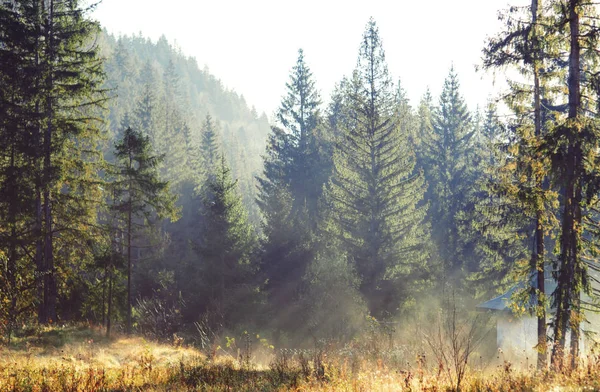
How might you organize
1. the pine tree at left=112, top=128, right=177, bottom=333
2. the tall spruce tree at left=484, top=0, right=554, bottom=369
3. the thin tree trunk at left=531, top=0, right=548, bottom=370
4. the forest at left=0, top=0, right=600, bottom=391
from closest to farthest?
the forest at left=0, top=0, right=600, bottom=391 < the tall spruce tree at left=484, top=0, right=554, bottom=369 < the thin tree trunk at left=531, top=0, right=548, bottom=370 < the pine tree at left=112, top=128, right=177, bottom=333

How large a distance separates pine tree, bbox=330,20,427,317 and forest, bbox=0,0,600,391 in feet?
0.36

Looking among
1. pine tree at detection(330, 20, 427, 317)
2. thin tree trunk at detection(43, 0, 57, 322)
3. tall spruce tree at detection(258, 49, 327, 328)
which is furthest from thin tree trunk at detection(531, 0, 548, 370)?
tall spruce tree at detection(258, 49, 327, 328)

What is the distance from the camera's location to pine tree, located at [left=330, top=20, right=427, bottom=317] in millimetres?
28625

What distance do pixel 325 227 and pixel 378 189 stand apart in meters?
4.88

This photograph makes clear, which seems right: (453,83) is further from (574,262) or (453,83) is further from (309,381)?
(309,381)

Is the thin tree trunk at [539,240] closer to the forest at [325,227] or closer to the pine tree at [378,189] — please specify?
the forest at [325,227]

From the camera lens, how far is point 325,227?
3145 cm

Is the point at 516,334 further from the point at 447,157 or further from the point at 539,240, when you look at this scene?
the point at 447,157

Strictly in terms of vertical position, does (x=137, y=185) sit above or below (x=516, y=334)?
above

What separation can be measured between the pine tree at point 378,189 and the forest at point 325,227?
0.36 ft

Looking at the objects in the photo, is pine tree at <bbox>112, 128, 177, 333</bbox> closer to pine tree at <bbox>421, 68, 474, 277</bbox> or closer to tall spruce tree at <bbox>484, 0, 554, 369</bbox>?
tall spruce tree at <bbox>484, 0, 554, 369</bbox>

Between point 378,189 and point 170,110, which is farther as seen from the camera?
point 170,110

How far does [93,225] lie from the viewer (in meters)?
19.6

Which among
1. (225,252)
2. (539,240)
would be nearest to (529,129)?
(539,240)
